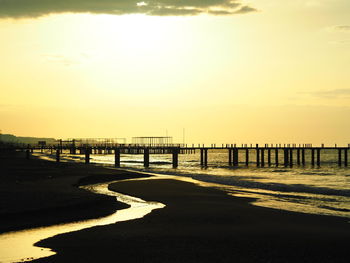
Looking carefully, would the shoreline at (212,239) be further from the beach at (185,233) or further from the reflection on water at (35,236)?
the reflection on water at (35,236)

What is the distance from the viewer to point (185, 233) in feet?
54.0

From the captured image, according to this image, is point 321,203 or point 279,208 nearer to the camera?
point 279,208

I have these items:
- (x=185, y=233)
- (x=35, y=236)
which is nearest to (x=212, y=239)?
(x=185, y=233)

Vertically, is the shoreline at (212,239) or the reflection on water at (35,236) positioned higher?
the reflection on water at (35,236)

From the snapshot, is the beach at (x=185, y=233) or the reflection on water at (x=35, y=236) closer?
the reflection on water at (x=35, y=236)

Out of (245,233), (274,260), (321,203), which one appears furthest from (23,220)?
(321,203)

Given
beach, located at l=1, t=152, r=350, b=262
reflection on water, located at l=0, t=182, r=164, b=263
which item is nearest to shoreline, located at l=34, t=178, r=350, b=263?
beach, located at l=1, t=152, r=350, b=262

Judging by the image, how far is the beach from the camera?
1316 centimetres

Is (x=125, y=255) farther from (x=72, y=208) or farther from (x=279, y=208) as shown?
(x=279, y=208)

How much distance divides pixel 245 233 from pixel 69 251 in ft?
21.6

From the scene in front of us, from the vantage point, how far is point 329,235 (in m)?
16.2

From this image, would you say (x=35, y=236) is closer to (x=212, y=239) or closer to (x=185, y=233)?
(x=185, y=233)

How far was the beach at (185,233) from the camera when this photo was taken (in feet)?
43.2

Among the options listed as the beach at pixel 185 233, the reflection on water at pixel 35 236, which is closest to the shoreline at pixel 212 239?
the beach at pixel 185 233
